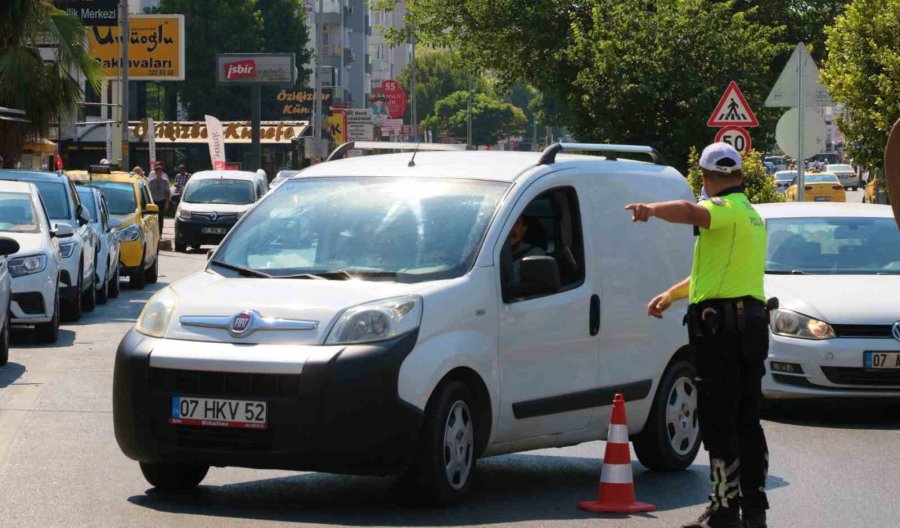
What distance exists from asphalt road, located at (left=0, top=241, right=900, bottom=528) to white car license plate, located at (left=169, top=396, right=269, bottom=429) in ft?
1.37

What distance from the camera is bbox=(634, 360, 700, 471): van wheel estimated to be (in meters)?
9.84

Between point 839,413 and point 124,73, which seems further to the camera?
point 124,73

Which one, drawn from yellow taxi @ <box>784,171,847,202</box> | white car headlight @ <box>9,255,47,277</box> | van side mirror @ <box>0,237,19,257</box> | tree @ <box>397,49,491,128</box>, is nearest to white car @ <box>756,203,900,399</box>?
van side mirror @ <box>0,237,19,257</box>

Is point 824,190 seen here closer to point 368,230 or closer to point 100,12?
point 100,12

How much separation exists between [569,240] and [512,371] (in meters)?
0.98

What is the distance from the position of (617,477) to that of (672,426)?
5.52 feet

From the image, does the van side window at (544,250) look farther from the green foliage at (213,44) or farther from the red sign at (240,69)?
the green foliage at (213,44)

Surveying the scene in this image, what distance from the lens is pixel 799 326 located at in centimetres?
1223

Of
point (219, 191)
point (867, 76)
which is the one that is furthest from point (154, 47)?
point (867, 76)

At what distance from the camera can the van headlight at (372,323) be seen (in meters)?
7.90

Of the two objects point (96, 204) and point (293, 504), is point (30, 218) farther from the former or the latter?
point (293, 504)

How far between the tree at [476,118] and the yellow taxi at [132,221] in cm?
9925

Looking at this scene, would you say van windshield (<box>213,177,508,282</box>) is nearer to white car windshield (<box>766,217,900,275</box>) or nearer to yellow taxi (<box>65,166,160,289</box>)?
white car windshield (<box>766,217,900,275</box>)

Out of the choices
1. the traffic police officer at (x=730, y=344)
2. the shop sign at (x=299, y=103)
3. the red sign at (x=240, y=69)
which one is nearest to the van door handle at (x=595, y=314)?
the traffic police officer at (x=730, y=344)
